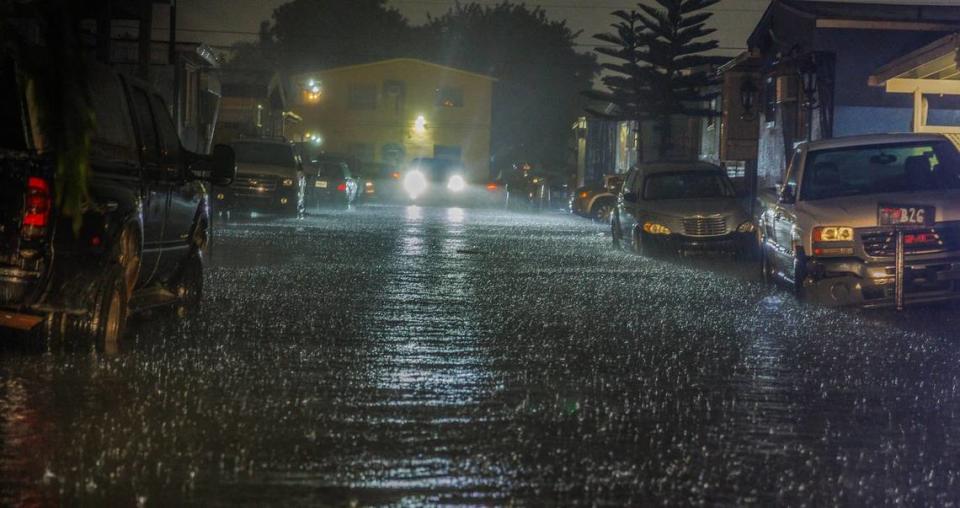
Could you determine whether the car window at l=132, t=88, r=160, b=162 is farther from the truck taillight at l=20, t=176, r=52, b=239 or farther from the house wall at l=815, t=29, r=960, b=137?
the house wall at l=815, t=29, r=960, b=137

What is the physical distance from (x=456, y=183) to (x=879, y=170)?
44874mm

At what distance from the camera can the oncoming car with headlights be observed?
5947cm

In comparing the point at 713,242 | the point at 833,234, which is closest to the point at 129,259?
the point at 833,234

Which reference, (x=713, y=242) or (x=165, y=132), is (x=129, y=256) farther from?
(x=713, y=242)

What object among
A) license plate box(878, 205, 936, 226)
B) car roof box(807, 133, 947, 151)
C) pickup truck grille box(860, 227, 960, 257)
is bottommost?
pickup truck grille box(860, 227, 960, 257)

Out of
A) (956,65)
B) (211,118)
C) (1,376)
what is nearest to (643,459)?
(1,376)

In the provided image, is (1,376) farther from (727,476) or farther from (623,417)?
(727,476)

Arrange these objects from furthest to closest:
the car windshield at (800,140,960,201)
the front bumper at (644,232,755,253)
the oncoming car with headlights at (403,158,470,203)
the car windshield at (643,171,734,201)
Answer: the oncoming car with headlights at (403,158,470,203) < the car windshield at (643,171,734,201) < the front bumper at (644,232,755,253) < the car windshield at (800,140,960,201)

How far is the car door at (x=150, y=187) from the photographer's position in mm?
10984

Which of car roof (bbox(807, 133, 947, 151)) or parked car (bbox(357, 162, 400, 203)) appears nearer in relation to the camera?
car roof (bbox(807, 133, 947, 151))

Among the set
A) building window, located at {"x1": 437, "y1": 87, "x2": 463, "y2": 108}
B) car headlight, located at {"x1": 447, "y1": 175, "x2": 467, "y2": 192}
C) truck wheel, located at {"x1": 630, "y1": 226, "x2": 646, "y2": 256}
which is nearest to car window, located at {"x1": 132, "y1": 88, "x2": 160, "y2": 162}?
truck wheel, located at {"x1": 630, "y1": 226, "x2": 646, "y2": 256}

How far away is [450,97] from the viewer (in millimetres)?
87500

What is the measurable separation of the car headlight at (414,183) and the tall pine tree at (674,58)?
12335 mm

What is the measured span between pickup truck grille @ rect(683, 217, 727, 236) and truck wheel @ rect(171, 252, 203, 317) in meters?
11.6
